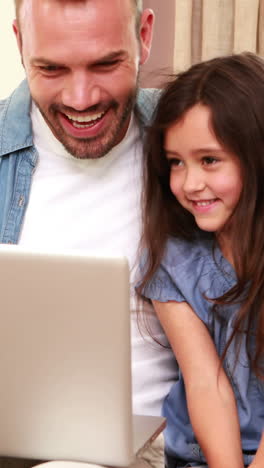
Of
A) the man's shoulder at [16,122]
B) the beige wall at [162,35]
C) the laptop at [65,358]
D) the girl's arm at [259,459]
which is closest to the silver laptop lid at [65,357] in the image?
the laptop at [65,358]

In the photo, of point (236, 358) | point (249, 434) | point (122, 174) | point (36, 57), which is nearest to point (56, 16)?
point (36, 57)

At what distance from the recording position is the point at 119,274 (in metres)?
0.92

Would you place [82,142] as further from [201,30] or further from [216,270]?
[201,30]

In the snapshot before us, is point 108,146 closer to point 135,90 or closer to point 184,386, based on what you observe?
point 135,90

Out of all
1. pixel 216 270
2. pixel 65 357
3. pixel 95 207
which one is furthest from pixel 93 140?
pixel 65 357

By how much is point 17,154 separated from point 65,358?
67cm

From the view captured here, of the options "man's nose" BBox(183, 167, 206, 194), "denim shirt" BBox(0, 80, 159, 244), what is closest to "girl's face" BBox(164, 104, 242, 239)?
"man's nose" BBox(183, 167, 206, 194)

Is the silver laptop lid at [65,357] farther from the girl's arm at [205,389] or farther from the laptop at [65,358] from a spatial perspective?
the girl's arm at [205,389]

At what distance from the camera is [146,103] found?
5.21 ft

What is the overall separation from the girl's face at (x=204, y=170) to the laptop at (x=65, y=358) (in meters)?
0.40

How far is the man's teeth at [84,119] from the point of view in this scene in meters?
1.49

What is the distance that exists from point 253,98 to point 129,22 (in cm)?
33

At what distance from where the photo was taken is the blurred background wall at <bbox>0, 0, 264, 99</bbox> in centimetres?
254

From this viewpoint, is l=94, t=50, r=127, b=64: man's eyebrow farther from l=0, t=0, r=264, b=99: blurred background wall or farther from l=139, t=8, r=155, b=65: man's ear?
l=0, t=0, r=264, b=99: blurred background wall
